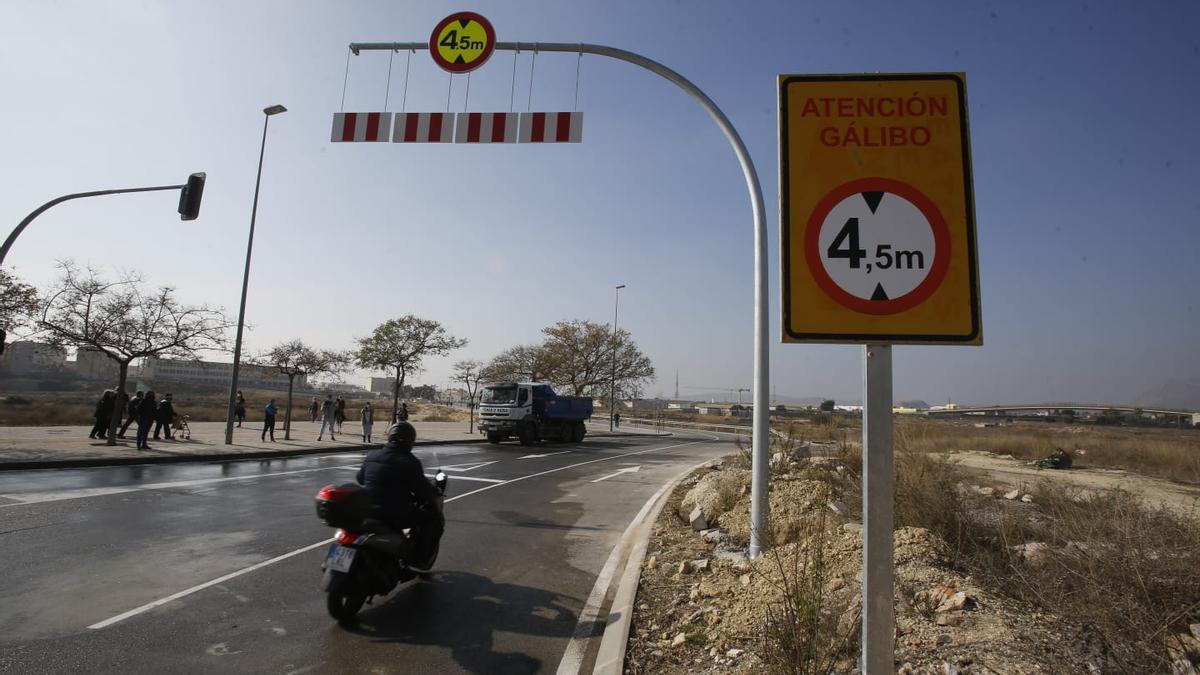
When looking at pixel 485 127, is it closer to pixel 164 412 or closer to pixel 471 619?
pixel 471 619

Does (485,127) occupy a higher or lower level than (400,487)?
higher

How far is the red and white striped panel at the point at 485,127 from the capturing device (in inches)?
264

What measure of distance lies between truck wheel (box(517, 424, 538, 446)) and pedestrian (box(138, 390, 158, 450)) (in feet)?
45.1

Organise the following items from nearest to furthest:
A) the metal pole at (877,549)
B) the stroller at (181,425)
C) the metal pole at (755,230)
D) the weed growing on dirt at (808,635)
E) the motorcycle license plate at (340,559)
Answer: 1. the metal pole at (877,549)
2. the weed growing on dirt at (808,635)
3. the motorcycle license plate at (340,559)
4. the metal pole at (755,230)
5. the stroller at (181,425)

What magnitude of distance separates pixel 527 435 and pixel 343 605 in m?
22.0

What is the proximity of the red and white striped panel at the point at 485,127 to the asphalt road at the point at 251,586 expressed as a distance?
4.99m

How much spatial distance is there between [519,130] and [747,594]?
548 centimetres

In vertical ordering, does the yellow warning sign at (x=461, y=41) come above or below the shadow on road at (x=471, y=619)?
above

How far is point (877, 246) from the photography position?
2.20 meters

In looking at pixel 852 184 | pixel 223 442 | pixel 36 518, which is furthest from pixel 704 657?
pixel 223 442

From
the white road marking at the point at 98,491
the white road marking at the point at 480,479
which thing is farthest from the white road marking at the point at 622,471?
the white road marking at the point at 98,491

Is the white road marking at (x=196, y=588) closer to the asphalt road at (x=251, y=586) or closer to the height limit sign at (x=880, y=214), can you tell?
the asphalt road at (x=251, y=586)

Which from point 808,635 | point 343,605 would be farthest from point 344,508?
point 808,635

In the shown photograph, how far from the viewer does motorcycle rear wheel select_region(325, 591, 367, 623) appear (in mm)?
4492
